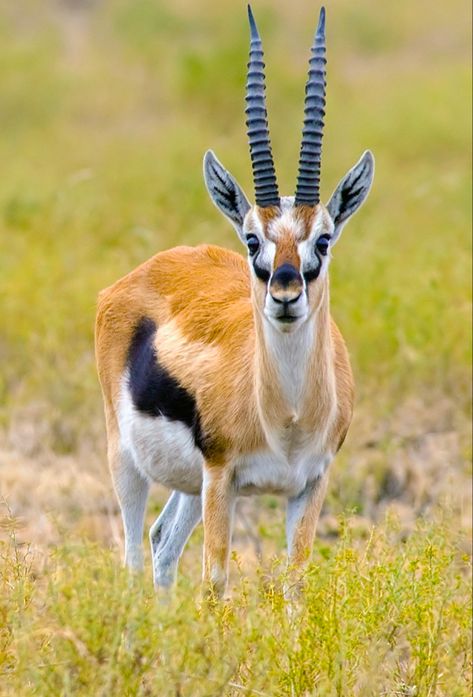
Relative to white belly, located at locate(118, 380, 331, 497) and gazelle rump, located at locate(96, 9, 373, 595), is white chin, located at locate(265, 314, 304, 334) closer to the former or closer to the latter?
gazelle rump, located at locate(96, 9, 373, 595)

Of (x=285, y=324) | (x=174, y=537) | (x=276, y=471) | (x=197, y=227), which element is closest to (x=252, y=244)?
(x=285, y=324)

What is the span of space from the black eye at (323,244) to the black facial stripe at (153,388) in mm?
933

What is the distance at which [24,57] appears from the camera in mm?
21797

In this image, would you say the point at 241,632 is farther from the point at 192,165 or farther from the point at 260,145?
the point at 192,165

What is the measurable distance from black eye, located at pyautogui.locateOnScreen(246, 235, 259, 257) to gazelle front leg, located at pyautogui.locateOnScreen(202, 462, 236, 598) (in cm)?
87

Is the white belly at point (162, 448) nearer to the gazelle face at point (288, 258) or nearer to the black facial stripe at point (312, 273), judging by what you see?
the gazelle face at point (288, 258)

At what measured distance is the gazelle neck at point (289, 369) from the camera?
18.1 feet

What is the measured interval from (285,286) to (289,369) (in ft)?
2.02

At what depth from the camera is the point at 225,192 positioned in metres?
5.76

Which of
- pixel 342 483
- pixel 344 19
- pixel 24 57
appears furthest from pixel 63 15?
pixel 342 483

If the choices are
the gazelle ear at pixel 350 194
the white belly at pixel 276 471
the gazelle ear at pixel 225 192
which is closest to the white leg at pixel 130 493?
the white belly at pixel 276 471

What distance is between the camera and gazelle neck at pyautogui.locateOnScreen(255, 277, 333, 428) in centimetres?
552

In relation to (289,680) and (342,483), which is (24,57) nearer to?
(342,483)

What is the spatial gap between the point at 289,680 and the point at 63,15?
28.4 metres
